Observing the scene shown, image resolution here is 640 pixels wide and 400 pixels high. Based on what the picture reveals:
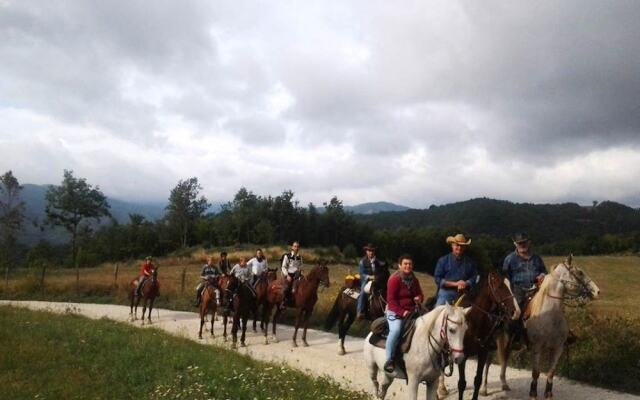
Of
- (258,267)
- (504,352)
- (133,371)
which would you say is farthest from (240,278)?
(504,352)

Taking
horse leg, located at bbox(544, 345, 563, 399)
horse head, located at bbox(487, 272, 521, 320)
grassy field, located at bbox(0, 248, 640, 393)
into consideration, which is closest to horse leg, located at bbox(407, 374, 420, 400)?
horse head, located at bbox(487, 272, 521, 320)

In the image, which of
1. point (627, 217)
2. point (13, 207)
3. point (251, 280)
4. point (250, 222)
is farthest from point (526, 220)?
point (251, 280)

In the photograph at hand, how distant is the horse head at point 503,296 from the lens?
8.48 m

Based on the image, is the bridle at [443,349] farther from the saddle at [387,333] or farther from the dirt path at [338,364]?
the dirt path at [338,364]

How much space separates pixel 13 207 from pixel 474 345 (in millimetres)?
54971

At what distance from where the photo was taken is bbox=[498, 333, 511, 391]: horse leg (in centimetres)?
934

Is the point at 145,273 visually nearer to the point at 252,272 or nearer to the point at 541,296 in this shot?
the point at 252,272

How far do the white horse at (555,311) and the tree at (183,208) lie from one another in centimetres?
7003

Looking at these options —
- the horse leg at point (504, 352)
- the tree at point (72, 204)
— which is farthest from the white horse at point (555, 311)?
the tree at point (72, 204)

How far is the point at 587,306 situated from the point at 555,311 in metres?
6.91

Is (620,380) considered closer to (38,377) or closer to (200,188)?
(38,377)

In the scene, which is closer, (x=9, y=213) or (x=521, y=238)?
(x=521, y=238)

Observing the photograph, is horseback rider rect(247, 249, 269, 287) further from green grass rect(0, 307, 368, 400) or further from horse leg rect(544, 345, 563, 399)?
horse leg rect(544, 345, 563, 399)

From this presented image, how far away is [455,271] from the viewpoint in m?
9.14
